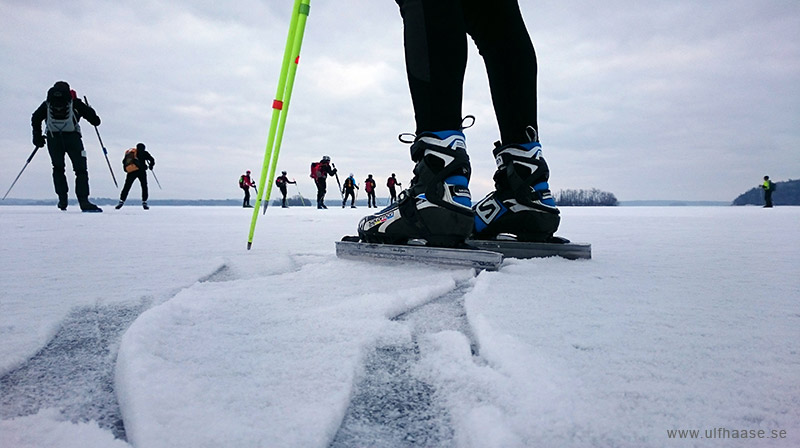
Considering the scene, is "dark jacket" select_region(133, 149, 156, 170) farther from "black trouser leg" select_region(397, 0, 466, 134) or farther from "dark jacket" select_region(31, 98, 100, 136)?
"black trouser leg" select_region(397, 0, 466, 134)

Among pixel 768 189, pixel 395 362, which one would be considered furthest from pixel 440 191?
pixel 768 189

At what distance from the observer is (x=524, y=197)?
5.09 ft

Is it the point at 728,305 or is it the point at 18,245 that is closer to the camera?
the point at 728,305

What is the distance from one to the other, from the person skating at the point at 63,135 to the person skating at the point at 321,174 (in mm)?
7591

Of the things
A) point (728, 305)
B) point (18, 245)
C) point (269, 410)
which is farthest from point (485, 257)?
point (18, 245)

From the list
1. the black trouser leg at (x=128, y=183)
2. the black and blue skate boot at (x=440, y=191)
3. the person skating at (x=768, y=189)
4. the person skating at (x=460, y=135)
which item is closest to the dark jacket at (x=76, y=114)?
the black trouser leg at (x=128, y=183)

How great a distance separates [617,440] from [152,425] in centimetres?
42

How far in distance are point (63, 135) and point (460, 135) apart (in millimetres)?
6993

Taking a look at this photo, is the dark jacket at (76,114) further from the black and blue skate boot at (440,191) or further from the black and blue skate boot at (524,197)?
the black and blue skate boot at (524,197)

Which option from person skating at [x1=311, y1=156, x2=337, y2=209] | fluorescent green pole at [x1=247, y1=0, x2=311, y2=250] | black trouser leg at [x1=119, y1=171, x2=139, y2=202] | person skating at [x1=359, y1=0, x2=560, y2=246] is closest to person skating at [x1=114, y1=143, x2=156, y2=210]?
black trouser leg at [x1=119, y1=171, x2=139, y2=202]

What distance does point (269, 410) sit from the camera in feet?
1.27

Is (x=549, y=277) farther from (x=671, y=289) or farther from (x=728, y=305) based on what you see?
(x=728, y=305)

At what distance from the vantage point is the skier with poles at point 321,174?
13.4 m

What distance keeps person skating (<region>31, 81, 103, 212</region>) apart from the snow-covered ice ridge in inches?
252
